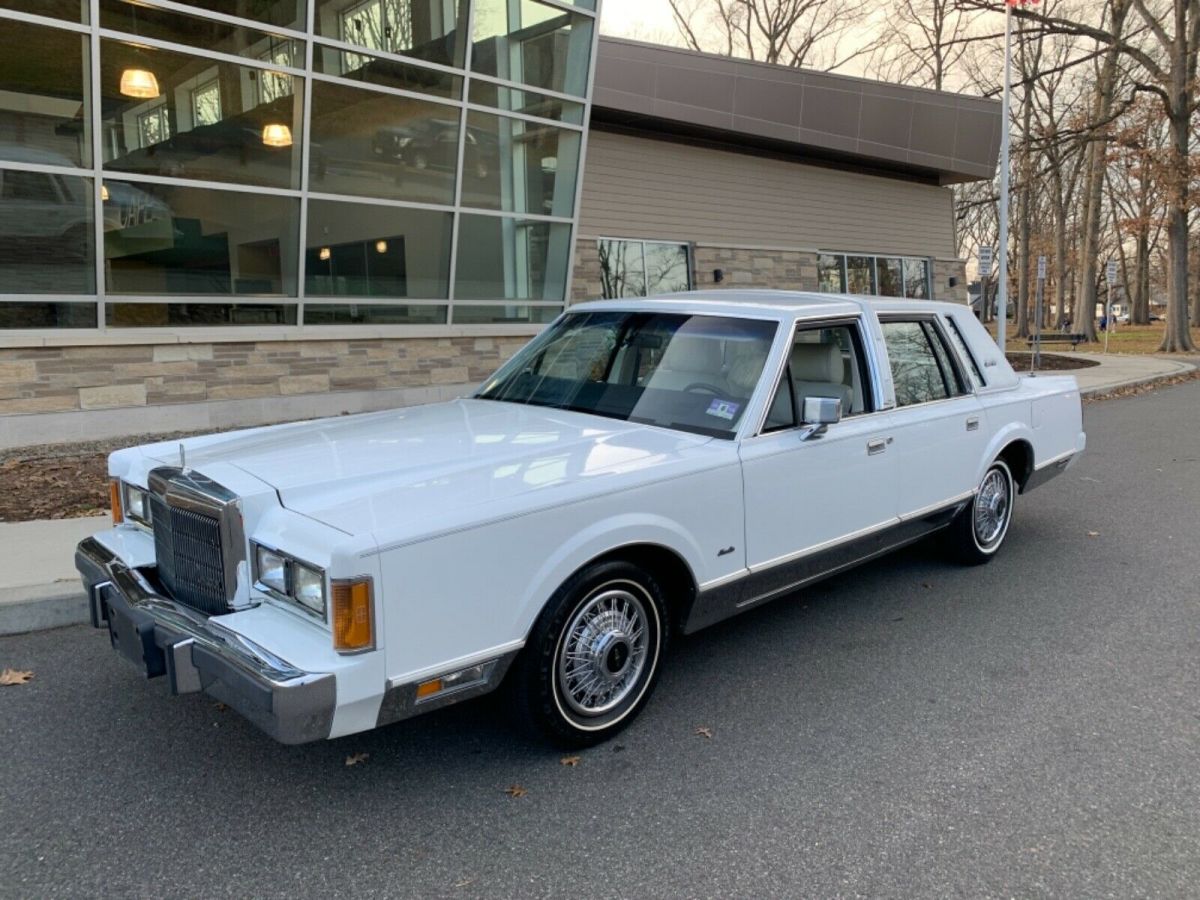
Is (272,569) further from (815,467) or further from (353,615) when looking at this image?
(815,467)

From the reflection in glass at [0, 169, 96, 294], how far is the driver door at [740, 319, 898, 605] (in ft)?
26.9

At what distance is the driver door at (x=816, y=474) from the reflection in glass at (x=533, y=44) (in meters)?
9.18

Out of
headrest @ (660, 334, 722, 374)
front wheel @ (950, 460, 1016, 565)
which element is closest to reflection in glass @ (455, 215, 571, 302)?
front wheel @ (950, 460, 1016, 565)

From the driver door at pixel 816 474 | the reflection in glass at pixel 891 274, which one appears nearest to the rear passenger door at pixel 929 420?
the driver door at pixel 816 474

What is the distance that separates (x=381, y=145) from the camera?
36.6ft

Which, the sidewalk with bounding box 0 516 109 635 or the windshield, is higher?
the windshield

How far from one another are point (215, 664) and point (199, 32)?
369 inches

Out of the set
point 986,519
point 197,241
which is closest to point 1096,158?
point 986,519

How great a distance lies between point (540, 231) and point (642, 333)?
9114 mm

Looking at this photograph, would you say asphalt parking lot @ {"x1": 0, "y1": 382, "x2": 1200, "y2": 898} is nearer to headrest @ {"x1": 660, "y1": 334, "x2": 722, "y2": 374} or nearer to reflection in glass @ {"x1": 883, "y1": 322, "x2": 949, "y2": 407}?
reflection in glass @ {"x1": 883, "y1": 322, "x2": 949, "y2": 407}

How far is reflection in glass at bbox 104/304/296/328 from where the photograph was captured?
30.9ft

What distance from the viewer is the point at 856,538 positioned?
430cm

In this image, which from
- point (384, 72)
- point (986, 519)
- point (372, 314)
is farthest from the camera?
point (372, 314)

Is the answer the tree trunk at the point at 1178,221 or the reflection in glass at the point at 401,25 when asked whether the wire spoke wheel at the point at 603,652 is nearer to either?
the reflection in glass at the point at 401,25
